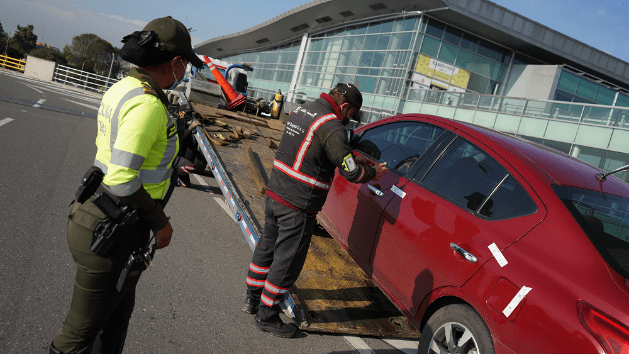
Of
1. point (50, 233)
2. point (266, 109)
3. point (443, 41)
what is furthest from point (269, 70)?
point (50, 233)

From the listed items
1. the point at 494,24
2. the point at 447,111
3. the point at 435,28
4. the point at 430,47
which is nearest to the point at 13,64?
the point at 430,47

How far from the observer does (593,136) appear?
587 inches

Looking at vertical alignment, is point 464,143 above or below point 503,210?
above

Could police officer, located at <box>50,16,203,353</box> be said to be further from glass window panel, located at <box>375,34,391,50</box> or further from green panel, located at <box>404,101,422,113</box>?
glass window panel, located at <box>375,34,391,50</box>

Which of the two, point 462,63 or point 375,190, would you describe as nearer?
point 375,190

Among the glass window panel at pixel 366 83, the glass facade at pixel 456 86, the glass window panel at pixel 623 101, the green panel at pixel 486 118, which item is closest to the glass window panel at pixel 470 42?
the glass facade at pixel 456 86

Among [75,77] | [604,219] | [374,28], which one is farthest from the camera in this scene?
[75,77]

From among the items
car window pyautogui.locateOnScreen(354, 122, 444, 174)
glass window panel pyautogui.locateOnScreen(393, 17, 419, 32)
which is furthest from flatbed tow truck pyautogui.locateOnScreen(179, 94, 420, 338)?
glass window panel pyautogui.locateOnScreen(393, 17, 419, 32)

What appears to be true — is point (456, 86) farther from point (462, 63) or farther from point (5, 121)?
point (5, 121)

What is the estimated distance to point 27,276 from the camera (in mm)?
3096

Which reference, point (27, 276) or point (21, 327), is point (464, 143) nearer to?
point (21, 327)

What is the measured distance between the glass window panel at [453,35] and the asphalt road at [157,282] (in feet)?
71.8

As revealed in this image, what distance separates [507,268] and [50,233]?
160 inches

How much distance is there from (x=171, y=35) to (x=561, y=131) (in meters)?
17.8
